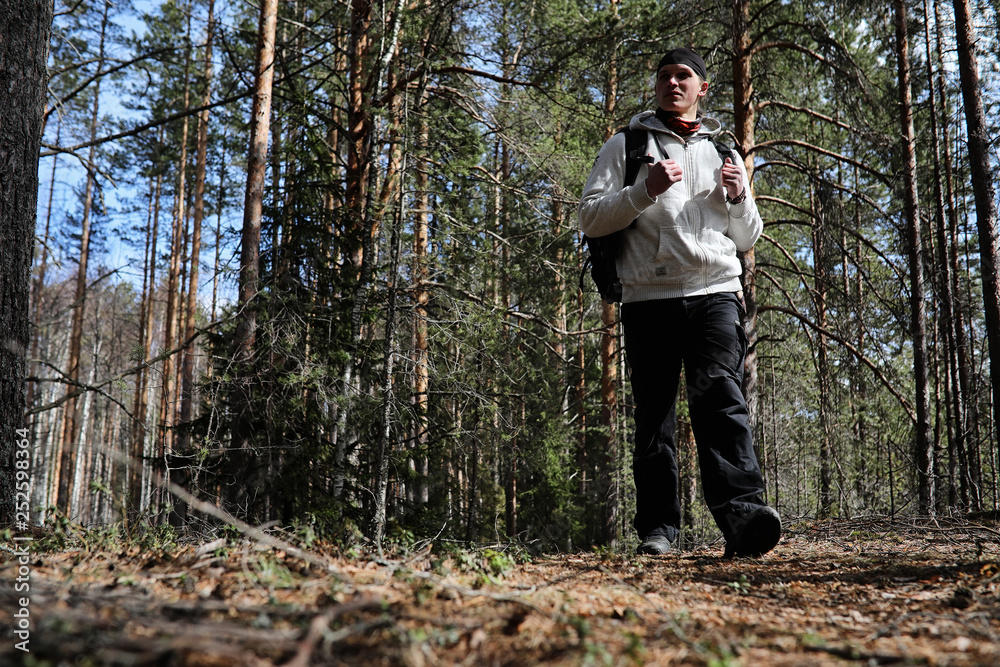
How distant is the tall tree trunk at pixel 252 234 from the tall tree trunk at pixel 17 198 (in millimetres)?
2333

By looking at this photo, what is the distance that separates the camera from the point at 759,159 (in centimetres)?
1272

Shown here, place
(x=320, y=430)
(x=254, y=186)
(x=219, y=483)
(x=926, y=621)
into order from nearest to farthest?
(x=926, y=621) < (x=219, y=483) < (x=320, y=430) < (x=254, y=186)

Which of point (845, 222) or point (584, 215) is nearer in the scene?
point (584, 215)

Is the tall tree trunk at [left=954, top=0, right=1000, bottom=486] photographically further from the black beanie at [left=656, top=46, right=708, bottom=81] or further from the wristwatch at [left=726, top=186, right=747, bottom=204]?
the black beanie at [left=656, top=46, right=708, bottom=81]

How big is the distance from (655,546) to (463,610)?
204cm

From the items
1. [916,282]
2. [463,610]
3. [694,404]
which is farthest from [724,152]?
[916,282]

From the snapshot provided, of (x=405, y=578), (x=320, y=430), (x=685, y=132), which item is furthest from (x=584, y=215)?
(x=320, y=430)

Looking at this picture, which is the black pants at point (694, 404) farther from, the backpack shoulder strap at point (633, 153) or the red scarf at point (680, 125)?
the red scarf at point (680, 125)

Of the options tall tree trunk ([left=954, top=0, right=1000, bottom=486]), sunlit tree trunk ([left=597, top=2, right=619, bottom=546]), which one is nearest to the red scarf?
tall tree trunk ([left=954, top=0, right=1000, bottom=486])

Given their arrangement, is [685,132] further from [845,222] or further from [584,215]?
[845,222]

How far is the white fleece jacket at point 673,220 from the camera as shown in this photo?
3533mm

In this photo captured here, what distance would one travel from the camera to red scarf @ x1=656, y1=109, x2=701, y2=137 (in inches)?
148

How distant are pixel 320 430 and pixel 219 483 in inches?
43.6

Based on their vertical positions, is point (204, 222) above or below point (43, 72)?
above
